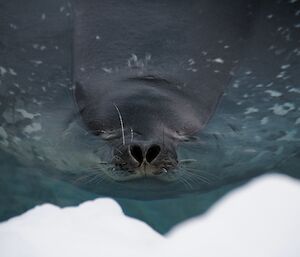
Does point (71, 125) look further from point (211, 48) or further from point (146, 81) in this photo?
point (211, 48)

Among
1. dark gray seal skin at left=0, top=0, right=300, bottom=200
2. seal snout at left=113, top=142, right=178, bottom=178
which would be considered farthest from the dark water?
seal snout at left=113, top=142, right=178, bottom=178

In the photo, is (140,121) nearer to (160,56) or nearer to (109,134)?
(109,134)

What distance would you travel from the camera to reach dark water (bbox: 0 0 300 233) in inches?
79.6

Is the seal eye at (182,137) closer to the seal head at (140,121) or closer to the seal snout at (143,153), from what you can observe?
the seal head at (140,121)

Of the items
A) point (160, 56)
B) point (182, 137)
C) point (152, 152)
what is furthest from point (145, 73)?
point (152, 152)

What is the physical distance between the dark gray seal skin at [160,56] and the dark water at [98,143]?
5 cm

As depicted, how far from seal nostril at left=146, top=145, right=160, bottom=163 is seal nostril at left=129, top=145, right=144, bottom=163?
Result: 0.02 m

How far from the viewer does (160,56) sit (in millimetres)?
2039

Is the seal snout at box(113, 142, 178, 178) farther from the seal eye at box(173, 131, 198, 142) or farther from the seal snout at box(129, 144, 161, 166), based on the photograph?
the seal eye at box(173, 131, 198, 142)

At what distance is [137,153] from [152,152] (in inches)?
1.8

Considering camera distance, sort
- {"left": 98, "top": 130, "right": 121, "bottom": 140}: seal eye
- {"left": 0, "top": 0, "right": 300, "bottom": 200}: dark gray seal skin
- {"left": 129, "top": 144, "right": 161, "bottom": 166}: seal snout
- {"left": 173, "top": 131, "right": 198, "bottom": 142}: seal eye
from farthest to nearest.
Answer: {"left": 0, "top": 0, "right": 300, "bottom": 200}: dark gray seal skin
{"left": 173, "top": 131, "right": 198, "bottom": 142}: seal eye
{"left": 98, "top": 130, "right": 121, "bottom": 140}: seal eye
{"left": 129, "top": 144, "right": 161, "bottom": 166}: seal snout

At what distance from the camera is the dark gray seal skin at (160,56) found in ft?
6.24

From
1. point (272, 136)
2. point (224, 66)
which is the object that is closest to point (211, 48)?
point (224, 66)

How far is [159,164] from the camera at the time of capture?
160 centimetres
